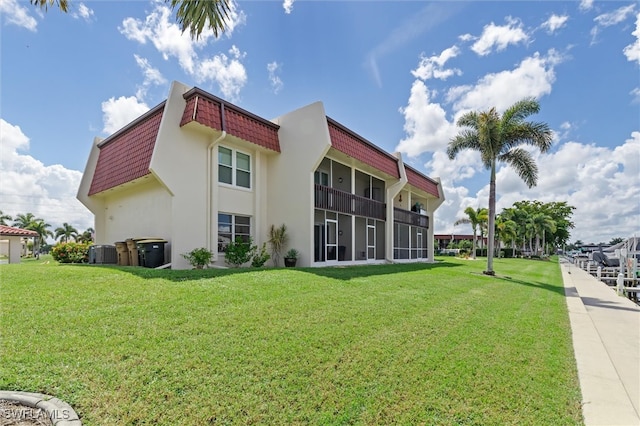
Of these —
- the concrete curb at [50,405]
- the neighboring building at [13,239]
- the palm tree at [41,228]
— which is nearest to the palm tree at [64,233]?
the palm tree at [41,228]

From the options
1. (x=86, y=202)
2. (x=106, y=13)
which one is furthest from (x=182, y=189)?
(x=86, y=202)

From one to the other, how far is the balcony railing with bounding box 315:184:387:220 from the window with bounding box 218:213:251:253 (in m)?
3.24

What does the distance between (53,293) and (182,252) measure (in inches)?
227

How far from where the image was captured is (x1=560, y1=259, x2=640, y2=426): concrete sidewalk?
12.6ft

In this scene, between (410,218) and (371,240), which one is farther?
(410,218)

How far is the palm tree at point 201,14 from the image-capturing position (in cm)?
482

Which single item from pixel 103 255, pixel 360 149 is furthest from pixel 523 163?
pixel 103 255

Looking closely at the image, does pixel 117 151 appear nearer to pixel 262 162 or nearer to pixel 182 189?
pixel 182 189

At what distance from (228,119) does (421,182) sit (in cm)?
1638

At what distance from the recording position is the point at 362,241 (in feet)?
65.7

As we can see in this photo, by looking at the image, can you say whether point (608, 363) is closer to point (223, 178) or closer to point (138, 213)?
point (223, 178)

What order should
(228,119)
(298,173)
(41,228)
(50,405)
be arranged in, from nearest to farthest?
(50,405), (228,119), (298,173), (41,228)

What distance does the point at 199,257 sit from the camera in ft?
38.2

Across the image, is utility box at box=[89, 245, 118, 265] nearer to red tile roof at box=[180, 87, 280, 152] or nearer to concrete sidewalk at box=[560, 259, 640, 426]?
red tile roof at box=[180, 87, 280, 152]
